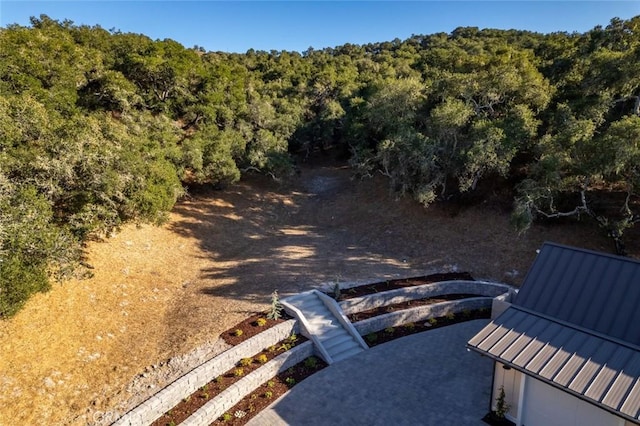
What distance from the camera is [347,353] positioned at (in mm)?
12914

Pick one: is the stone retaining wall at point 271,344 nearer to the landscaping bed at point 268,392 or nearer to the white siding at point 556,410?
the landscaping bed at point 268,392

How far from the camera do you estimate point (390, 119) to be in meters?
24.5

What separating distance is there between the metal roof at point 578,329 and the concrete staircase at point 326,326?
193 inches

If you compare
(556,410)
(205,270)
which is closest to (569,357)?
(556,410)

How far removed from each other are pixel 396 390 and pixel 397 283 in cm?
583

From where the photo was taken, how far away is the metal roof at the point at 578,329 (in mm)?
7844

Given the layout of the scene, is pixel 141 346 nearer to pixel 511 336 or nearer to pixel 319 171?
pixel 511 336

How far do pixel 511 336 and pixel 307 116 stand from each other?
33.9 metres

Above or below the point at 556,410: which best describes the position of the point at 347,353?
below

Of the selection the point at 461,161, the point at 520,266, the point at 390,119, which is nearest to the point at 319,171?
the point at 390,119

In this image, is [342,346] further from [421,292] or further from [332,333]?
[421,292]

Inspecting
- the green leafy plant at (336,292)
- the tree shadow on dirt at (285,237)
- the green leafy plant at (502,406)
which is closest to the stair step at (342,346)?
the green leafy plant at (336,292)

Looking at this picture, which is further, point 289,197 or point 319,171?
point 319,171

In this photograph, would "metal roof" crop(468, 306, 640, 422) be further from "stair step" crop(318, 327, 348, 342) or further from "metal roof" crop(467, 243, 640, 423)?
"stair step" crop(318, 327, 348, 342)
